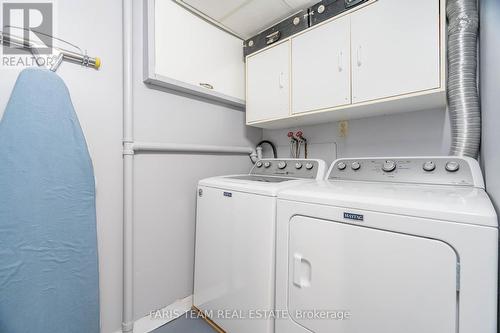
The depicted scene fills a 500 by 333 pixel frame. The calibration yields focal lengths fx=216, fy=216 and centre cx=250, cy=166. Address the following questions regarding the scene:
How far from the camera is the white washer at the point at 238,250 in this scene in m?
1.11

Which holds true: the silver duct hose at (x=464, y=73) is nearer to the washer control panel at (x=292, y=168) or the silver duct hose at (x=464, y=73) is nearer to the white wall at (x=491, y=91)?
the white wall at (x=491, y=91)

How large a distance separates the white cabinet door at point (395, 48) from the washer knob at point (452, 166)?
1.31 feet

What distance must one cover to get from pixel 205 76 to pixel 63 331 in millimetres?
1749

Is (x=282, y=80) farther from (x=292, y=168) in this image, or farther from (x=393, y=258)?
(x=393, y=258)

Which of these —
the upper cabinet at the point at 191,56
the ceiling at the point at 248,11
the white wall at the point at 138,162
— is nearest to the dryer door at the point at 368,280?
the white wall at the point at 138,162

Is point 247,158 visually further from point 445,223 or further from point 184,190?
point 445,223

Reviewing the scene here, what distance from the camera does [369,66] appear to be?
4.07 ft

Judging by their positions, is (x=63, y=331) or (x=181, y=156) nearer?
(x=63, y=331)

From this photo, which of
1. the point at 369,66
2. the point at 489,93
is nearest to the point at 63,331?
the point at 369,66

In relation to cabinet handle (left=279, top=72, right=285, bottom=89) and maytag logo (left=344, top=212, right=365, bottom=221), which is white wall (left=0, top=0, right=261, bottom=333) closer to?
cabinet handle (left=279, top=72, right=285, bottom=89)

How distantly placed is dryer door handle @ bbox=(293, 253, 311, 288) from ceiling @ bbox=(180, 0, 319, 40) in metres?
1.71

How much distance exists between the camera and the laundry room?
786mm

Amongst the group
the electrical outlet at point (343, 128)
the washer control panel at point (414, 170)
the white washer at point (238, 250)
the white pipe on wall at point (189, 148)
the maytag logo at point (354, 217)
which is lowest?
the white washer at point (238, 250)

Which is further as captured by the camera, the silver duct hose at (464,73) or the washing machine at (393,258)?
the silver duct hose at (464,73)
